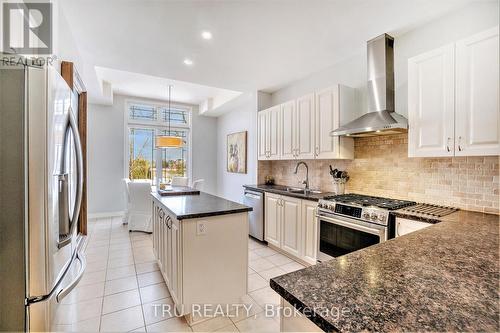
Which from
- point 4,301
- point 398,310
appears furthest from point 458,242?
point 4,301

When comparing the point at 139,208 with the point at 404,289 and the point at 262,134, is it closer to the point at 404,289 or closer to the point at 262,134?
the point at 262,134

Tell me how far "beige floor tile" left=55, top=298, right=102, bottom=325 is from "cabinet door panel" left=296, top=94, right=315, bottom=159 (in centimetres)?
297

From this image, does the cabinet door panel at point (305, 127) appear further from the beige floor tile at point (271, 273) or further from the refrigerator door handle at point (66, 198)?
the refrigerator door handle at point (66, 198)

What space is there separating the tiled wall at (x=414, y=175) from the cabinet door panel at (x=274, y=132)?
73 cm

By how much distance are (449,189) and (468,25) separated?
1.52m

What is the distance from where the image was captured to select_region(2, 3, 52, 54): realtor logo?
148cm

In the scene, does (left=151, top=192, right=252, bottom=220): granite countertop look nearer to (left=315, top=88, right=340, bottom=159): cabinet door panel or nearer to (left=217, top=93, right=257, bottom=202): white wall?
(left=315, top=88, right=340, bottom=159): cabinet door panel

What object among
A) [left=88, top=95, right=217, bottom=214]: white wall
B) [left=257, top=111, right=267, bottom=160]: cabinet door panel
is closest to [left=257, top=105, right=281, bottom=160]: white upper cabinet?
[left=257, top=111, right=267, bottom=160]: cabinet door panel

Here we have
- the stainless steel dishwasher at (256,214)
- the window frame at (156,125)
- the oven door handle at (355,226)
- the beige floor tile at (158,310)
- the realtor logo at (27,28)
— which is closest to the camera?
the realtor logo at (27,28)

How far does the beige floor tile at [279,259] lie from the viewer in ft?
10.5

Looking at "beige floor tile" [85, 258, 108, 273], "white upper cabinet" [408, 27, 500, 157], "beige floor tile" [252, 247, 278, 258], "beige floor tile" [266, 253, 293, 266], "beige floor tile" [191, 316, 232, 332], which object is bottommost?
"beige floor tile" [191, 316, 232, 332]

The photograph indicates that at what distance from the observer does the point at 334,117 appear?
3.01 m

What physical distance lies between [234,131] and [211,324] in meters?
4.74

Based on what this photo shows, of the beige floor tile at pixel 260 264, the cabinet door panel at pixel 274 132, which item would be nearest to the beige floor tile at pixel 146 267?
the beige floor tile at pixel 260 264
